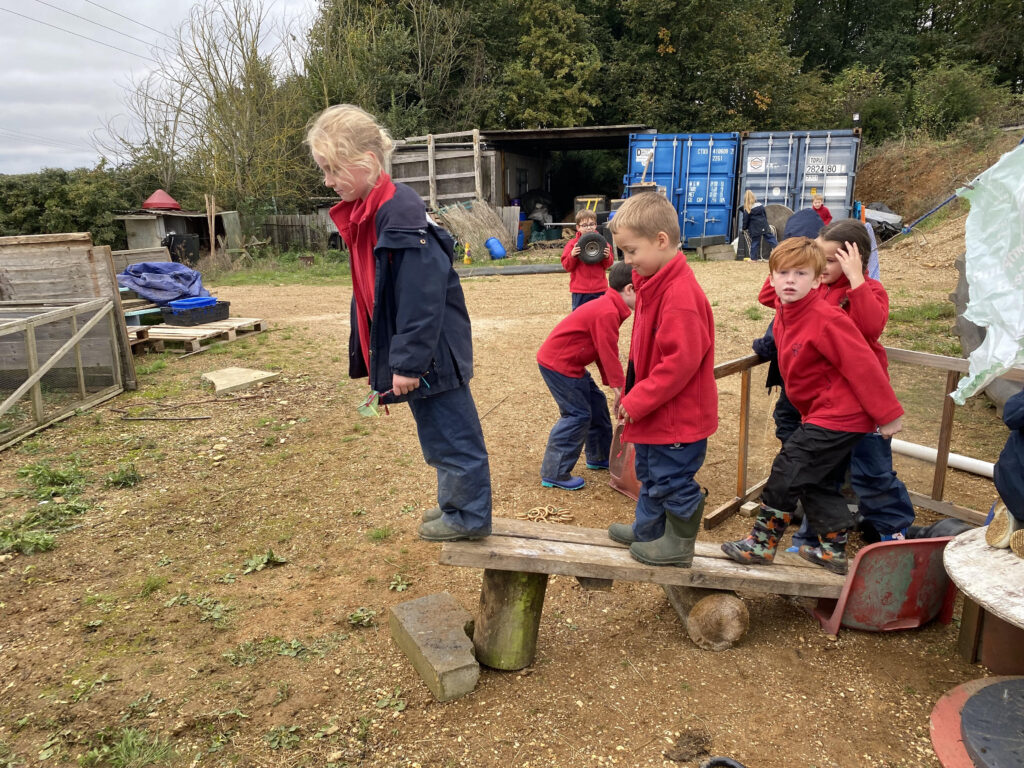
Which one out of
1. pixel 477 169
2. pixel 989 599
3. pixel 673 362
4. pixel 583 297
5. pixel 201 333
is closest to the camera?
pixel 989 599

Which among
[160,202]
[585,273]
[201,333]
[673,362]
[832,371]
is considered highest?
[160,202]

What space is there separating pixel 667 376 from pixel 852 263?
3.80 feet

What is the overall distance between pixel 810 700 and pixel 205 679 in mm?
2459

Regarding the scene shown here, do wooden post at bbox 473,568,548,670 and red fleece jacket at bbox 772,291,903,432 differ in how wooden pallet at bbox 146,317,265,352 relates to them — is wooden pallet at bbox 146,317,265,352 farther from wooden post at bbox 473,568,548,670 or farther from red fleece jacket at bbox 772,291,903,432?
red fleece jacket at bbox 772,291,903,432

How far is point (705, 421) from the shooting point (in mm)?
2801

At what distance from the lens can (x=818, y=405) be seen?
10.4ft

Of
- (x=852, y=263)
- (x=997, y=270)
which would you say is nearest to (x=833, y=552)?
(x=852, y=263)

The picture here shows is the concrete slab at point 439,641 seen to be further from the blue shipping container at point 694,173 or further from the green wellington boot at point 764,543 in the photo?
the blue shipping container at point 694,173

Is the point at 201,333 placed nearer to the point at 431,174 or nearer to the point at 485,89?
the point at 431,174

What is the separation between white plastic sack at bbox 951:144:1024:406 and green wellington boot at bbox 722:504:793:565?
39.3 inches

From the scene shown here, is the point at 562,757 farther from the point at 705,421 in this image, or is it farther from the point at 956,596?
the point at 956,596

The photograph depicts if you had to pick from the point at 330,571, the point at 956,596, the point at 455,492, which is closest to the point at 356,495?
the point at 330,571

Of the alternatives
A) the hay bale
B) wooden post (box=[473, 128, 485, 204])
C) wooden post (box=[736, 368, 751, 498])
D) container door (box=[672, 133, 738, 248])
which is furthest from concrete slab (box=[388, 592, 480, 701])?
wooden post (box=[473, 128, 485, 204])

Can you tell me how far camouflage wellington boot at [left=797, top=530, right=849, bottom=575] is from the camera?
10.6 ft
